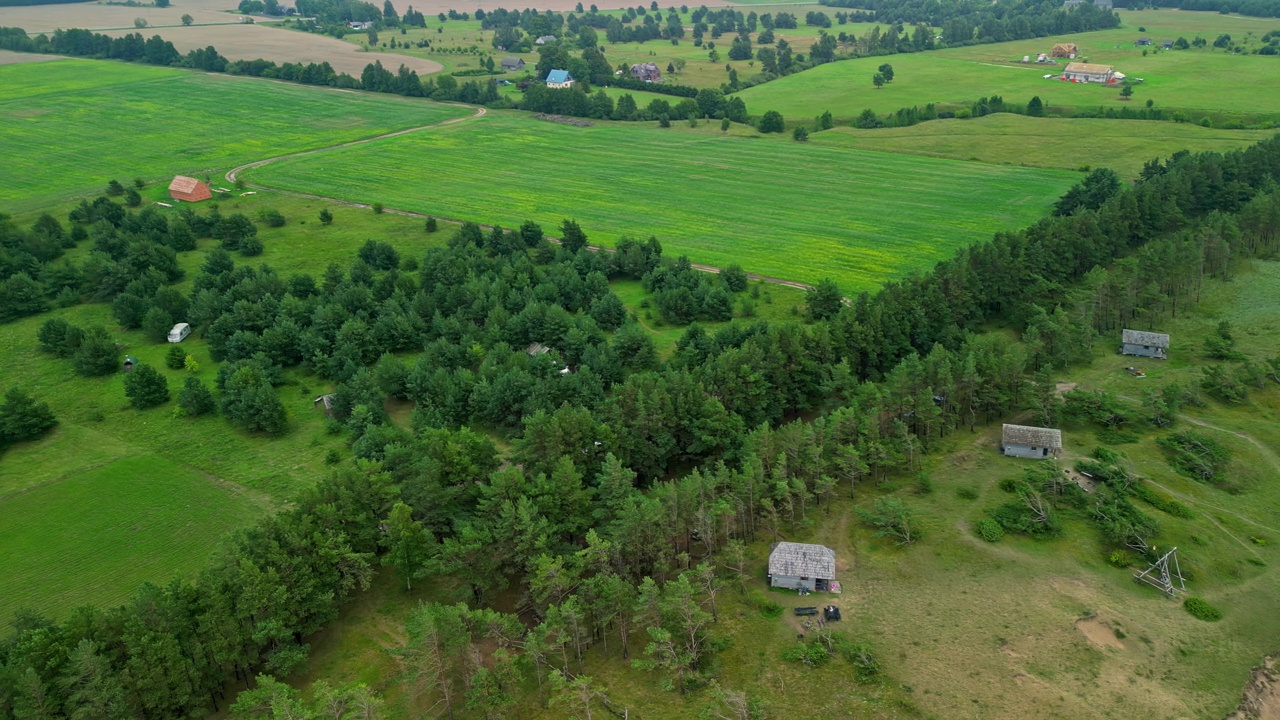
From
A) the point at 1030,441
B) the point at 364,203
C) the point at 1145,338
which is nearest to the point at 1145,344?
the point at 1145,338

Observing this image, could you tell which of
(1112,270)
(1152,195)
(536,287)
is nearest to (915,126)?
(1152,195)

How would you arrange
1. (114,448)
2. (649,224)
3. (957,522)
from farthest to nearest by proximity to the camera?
(649,224), (114,448), (957,522)

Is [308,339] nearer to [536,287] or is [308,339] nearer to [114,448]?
[114,448]

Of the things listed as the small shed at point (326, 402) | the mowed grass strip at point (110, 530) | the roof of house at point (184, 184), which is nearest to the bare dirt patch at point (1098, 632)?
the mowed grass strip at point (110, 530)

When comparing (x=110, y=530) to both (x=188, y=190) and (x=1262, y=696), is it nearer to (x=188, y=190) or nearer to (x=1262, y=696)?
(x=1262, y=696)

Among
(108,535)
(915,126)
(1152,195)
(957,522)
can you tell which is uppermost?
(915,126)
